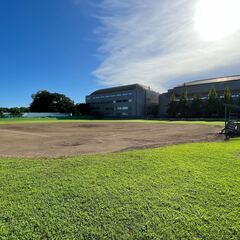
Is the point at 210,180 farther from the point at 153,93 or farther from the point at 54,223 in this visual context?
the point at 153,93

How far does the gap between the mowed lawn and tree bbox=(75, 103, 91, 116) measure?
104 m

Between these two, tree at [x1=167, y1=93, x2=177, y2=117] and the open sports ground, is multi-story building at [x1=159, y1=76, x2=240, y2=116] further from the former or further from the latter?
the open sports ground

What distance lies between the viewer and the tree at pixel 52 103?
105m

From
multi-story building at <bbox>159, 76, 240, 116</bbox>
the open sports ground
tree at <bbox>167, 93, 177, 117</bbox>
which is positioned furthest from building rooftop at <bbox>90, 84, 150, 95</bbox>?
the open sports ground

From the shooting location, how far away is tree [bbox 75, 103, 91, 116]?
110 m

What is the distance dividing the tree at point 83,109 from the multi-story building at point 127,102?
383 centimetres

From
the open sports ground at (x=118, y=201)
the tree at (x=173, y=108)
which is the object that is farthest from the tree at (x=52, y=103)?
the open sports ground at (x=118, y=201)

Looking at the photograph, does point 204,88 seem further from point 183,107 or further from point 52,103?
point 52,103

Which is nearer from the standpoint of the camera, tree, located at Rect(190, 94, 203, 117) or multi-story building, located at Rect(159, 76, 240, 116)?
tree, located at Rect(190, 94, 203, 117)

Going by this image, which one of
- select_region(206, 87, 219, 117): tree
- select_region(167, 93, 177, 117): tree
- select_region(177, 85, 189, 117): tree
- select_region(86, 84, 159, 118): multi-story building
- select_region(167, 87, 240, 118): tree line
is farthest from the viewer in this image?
select_region(86, 84, 159, 118): multi-story building

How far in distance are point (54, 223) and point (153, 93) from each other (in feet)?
326

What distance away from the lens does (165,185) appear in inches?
216

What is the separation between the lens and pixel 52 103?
106 metres

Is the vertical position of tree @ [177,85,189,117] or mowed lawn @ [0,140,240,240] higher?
tree @ [177,85,189,117]
